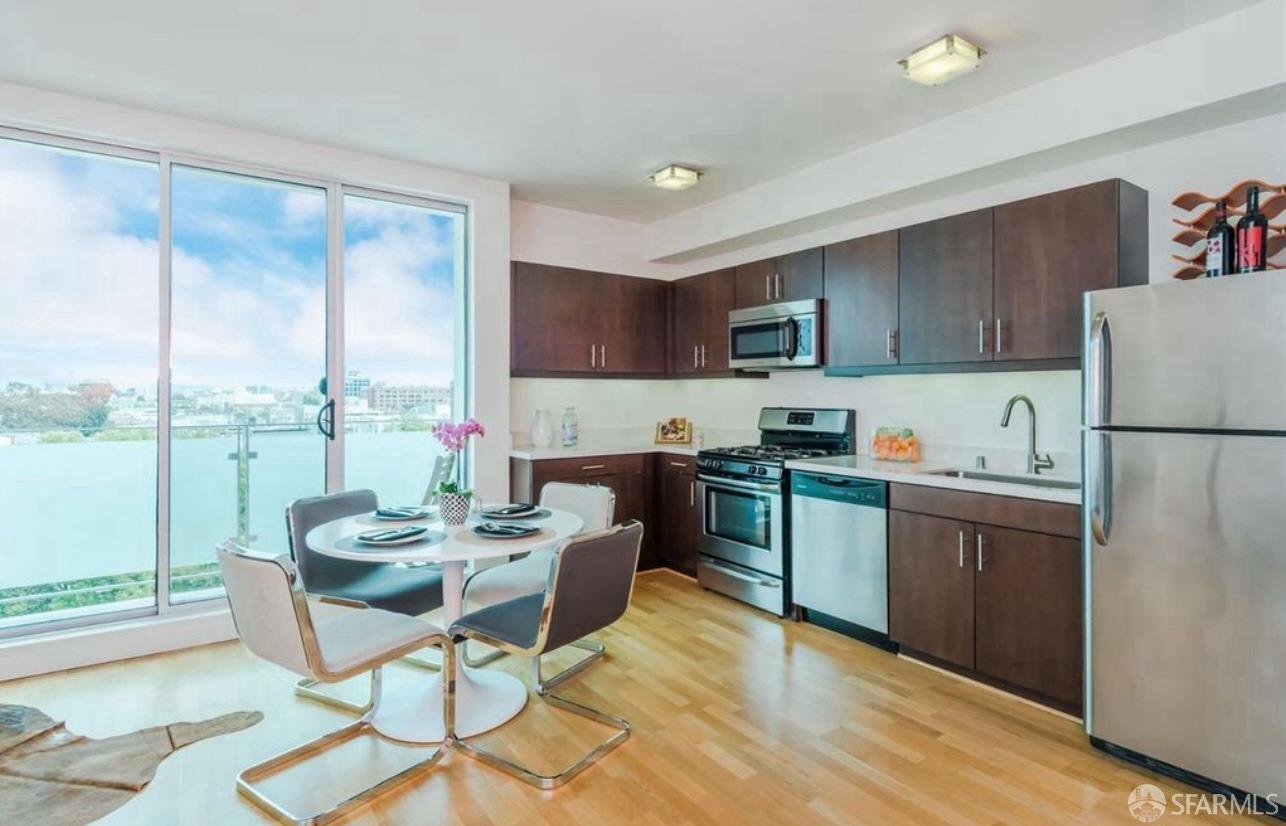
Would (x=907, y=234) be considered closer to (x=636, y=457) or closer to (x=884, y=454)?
(x=884, y=454)

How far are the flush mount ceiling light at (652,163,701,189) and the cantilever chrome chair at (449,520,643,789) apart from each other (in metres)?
2.42

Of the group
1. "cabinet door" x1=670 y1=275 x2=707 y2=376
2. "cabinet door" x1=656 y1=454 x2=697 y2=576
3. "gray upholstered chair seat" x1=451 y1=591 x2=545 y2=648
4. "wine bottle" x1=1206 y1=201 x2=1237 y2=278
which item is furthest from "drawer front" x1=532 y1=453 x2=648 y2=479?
"wine bottle" x1=1206 y1=201 x2=1237 y2=278

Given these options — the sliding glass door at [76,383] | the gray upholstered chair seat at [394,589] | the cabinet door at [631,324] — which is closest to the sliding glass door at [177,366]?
the sliding glass door at [76,383]

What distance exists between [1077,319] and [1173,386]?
728mm

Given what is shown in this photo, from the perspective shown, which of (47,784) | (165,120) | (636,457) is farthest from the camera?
(636,457)

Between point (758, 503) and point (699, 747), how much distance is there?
1.70m

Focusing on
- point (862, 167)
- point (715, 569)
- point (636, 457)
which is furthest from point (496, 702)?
point (862, 167)

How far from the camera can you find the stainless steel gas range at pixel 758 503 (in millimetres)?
3707

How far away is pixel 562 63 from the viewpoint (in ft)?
8.88

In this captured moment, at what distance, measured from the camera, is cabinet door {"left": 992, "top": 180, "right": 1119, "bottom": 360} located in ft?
8.79

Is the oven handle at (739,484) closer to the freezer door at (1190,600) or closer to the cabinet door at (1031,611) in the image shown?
the cabinet door at (1031,611)

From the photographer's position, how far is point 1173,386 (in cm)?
210

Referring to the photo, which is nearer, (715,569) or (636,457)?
(715,569)

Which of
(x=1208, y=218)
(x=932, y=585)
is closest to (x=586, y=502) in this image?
(x=932, y=585)
